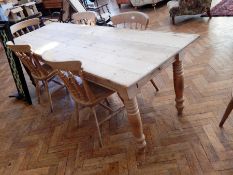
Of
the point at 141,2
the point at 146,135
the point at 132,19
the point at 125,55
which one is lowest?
the point at 146,135

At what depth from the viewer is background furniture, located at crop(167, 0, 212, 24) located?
15.0 ft

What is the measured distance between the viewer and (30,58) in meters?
2.55

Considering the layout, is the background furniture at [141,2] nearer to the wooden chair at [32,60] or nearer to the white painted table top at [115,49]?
the white painted table top at [115,49]

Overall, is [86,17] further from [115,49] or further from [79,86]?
[79,86]

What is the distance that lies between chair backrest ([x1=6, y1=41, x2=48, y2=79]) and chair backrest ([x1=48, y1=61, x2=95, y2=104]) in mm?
585

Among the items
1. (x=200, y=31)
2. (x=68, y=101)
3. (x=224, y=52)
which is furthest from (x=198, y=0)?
(x=68, y=101)

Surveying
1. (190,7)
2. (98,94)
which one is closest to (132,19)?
(98,94)

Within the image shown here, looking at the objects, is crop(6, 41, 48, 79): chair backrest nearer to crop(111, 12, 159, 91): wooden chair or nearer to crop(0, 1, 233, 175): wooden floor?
crop(0, 1, 233, 175): wooden floor

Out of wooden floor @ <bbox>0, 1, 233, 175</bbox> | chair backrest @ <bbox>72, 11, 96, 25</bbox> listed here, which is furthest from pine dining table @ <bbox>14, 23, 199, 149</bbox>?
chair backrest @ <bbox>72, 11, 96, 25</bbox>

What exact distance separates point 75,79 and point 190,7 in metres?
3.51

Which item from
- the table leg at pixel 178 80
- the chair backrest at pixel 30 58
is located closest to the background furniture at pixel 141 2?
the chair backrest at pixel 30 58

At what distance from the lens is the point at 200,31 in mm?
4172

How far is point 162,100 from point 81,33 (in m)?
1.10

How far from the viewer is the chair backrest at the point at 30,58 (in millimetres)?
2416
